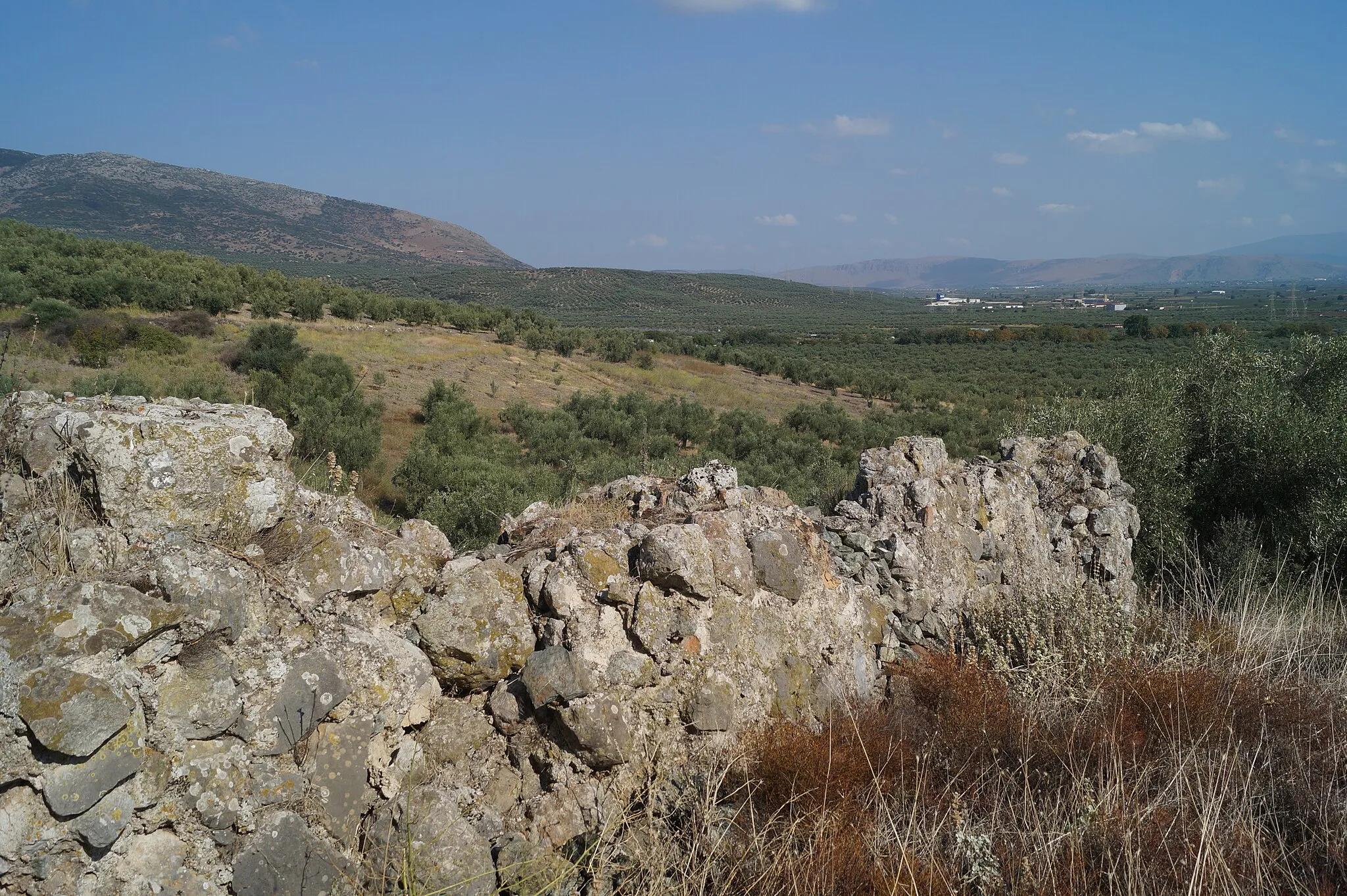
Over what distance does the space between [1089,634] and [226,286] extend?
3544cm

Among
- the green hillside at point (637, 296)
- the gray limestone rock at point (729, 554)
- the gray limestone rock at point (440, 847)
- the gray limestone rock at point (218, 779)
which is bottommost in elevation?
the gray limestone rock at point (440, 847)

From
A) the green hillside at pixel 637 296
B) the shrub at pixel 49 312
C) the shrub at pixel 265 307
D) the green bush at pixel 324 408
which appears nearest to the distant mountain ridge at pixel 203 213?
the green hillside at pixel 637 296

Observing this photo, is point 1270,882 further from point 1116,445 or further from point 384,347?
point 384,347

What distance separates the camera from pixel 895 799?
346cm

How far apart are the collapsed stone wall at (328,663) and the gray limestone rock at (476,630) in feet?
0.04

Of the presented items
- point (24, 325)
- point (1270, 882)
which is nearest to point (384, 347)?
point (24, 325)

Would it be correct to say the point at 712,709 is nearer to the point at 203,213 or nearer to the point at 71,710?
the point at 71,710

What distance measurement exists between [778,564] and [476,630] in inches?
73.5

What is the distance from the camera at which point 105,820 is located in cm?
255

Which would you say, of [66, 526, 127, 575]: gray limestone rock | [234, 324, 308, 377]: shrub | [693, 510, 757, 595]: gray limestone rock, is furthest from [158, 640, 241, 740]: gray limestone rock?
[234, 324, 308, 377]: shrub

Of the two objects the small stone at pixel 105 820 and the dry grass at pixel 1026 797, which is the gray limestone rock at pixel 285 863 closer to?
the small stone at pixel 105 820

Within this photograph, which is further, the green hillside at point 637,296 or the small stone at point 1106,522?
the green hillside at point 637,296

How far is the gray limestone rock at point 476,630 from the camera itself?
12.2 feet

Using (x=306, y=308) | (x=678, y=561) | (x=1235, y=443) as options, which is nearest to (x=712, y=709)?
(x=678, y=561)
